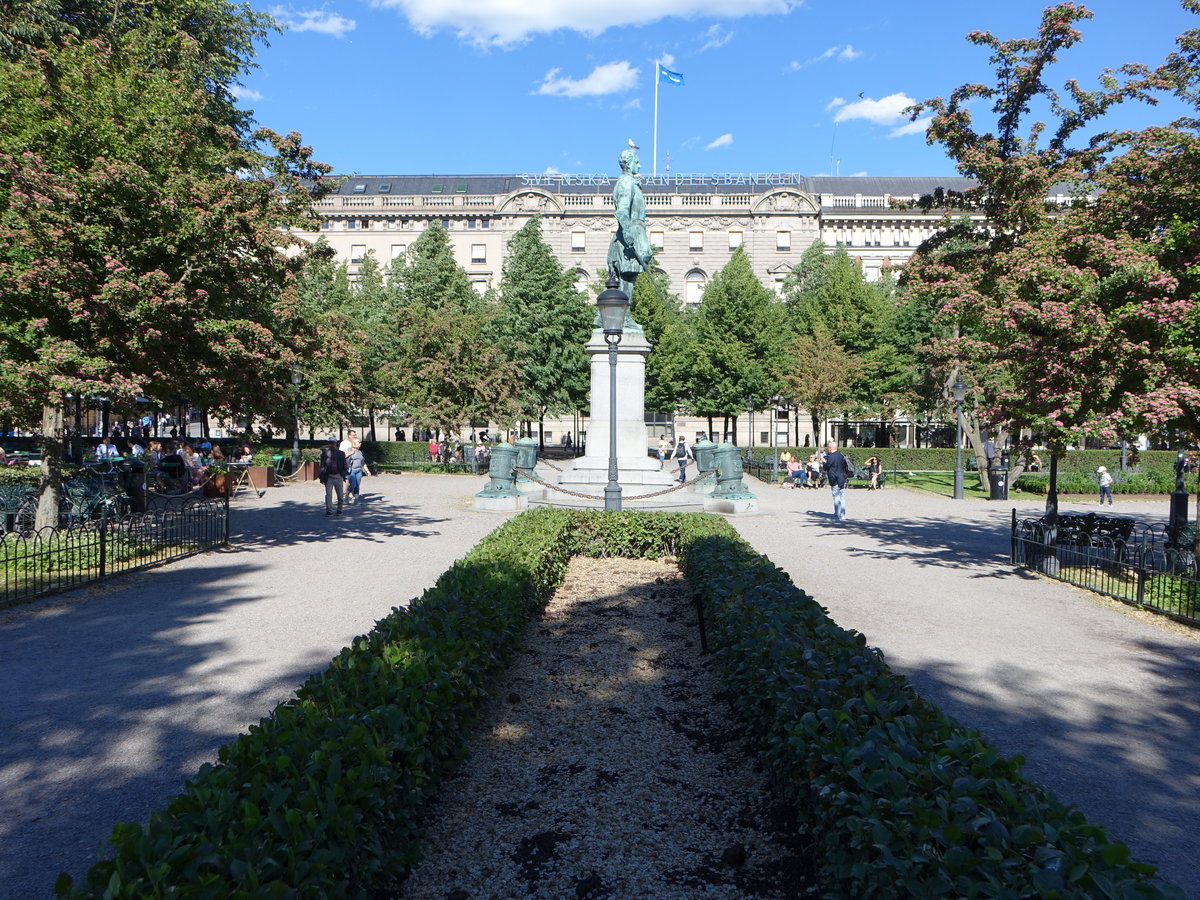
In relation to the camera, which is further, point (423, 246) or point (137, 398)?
point (423, 246)

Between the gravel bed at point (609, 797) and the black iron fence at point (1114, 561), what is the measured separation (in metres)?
6.49

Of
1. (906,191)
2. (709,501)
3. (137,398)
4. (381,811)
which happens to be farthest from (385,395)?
(906,191)

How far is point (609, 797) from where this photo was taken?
449 cm

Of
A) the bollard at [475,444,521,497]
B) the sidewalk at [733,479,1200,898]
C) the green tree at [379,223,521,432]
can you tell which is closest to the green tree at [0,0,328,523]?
the bollard at [475,444,521,497]

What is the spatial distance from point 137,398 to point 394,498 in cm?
1116

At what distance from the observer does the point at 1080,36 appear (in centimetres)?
1318

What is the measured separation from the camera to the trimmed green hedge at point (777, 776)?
2.40 meters

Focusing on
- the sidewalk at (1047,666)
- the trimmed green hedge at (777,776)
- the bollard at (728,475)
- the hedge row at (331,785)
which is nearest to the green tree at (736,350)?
the bollard at (728,475)

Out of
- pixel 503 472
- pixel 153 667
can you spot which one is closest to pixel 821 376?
pixel 503 472

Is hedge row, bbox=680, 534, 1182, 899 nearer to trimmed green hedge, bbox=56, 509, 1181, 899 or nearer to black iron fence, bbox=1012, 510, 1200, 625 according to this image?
trimmed green hedge, bbox=56, 509, 1181, 899

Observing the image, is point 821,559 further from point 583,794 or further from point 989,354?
point 583,794

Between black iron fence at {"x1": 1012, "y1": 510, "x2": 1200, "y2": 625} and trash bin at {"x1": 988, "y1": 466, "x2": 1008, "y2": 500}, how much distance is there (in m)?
12.7

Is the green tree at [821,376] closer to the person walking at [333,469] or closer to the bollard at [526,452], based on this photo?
the bollard at [526,452]

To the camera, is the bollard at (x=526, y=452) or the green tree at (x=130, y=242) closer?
the green tree at (x=130, y=242)
